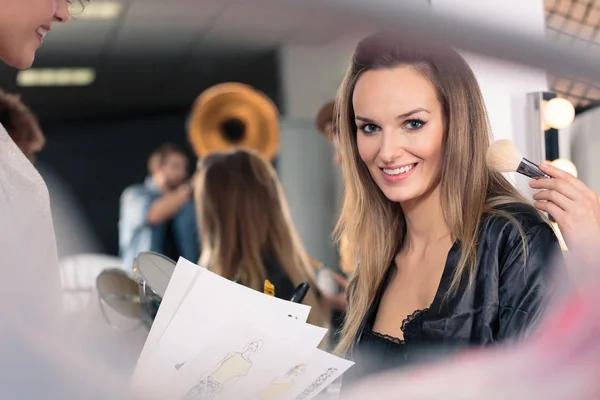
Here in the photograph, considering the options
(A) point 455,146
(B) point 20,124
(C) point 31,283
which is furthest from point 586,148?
(B) point 20,124

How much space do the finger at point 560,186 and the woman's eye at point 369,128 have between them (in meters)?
0.23

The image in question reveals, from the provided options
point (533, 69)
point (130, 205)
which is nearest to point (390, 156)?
point (533, 69)

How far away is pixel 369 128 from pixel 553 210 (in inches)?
10.8

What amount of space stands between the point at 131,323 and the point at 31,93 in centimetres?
805

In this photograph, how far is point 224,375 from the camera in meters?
0.83

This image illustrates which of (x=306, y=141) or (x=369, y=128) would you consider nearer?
(x=369, y=128)

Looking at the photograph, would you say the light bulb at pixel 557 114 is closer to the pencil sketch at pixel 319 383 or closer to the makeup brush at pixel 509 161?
the makeup brush at pixel 509 161

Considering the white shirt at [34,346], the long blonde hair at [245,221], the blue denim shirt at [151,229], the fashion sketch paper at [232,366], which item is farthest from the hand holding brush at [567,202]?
the blue denim shirt at [151,229]

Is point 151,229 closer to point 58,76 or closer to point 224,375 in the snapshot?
point 224,375

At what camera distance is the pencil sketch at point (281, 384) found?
855mm

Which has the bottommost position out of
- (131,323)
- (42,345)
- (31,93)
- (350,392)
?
(42,345)

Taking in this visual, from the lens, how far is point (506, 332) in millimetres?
878

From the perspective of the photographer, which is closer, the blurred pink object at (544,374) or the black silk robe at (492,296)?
the blurred pink object at (544,374)

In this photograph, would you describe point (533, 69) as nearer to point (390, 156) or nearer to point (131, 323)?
point (390, 156)
